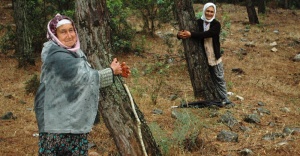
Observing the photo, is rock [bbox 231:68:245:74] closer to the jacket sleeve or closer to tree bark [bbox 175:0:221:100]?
tree bark [bbox 175:0:221:100]

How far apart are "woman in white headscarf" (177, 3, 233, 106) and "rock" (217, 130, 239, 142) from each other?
1607mm

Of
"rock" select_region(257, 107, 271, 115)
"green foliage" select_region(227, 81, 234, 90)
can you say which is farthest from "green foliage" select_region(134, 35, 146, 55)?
"rock" select_region(257, 107, 271, 115)

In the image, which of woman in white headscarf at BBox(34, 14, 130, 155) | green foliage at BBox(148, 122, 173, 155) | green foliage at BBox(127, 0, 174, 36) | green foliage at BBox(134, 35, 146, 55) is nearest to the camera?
woman in white headscarf at BBox(34, 14, 130, 155)

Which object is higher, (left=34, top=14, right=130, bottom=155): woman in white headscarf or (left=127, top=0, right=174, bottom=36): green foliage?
(left=127, top=0, right=174, bottom=36): green foliage

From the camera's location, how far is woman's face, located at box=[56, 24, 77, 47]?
287cm

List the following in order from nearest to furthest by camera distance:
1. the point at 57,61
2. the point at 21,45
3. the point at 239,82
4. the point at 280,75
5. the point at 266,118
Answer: the point at 57,61 → the point at 266,118 → the point at 239,82 → the point at 280,75 → the point at 21,45

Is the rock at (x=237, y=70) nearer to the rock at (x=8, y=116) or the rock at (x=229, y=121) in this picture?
the rock at (x=229, y=121)

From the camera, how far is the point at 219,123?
553cm

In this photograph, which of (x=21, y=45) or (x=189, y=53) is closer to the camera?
(x=189, y=53)

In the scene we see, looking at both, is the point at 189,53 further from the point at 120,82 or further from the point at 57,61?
the point at 57,61

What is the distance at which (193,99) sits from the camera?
6840 mm

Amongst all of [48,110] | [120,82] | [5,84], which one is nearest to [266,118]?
[120,82]

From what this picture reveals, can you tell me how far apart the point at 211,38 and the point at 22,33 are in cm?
638

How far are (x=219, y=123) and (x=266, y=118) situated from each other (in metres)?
1.10
